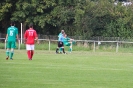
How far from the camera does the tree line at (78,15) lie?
56.9 m

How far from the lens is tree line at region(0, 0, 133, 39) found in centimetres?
5688

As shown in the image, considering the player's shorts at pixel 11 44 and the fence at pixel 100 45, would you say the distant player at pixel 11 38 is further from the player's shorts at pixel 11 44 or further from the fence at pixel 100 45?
the fence at pixel 100 45

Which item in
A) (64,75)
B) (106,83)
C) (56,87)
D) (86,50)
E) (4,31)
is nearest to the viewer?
(56,87)

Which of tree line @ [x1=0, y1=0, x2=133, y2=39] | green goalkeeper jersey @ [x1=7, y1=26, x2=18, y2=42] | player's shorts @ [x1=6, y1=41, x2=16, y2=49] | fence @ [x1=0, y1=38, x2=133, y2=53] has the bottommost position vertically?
fence @ [x1=0, y1=38, x2=133, y2=53]

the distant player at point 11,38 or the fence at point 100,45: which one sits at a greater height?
the distant player at point 11,38

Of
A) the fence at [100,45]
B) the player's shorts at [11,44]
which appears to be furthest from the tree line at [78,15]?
the player's shorts at [11,44]

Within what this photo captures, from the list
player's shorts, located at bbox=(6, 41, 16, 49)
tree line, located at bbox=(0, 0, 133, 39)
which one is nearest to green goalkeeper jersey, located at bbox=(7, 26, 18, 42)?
player's shorts, located at bbox=(6, 41, 16, 49)

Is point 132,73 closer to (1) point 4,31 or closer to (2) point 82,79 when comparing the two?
(2) point 82,79

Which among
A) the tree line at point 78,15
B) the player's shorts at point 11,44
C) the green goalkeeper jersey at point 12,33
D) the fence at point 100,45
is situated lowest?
the fence at point 100,45

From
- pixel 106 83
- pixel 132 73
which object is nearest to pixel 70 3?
pixel 132 73

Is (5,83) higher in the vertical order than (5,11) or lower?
lower

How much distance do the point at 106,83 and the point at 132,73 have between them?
394cm

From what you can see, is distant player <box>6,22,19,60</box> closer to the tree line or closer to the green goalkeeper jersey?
the green goalkeeper jersey

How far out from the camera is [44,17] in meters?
58.3
